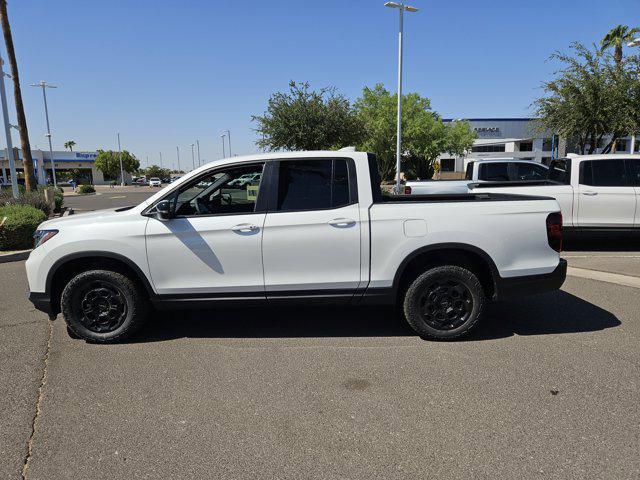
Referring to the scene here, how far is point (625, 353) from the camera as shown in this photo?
4.20 metres

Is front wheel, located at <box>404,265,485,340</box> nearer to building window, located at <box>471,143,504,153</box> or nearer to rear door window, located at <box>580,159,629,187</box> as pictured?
rear door window, located at <box>580,159,629,187</box>

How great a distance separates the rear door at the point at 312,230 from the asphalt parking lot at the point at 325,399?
647mm

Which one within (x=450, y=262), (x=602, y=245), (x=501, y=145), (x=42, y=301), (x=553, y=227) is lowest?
(x=602, y=245)

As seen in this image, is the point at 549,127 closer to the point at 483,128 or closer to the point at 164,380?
the point at 164,380

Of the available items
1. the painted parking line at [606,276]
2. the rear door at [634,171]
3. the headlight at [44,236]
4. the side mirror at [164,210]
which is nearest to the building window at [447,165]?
the rear door at [634,171]

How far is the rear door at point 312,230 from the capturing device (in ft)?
14.1

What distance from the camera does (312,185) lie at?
446cm

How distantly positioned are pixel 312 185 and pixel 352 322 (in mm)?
1643

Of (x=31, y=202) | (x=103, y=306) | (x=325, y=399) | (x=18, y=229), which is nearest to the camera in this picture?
(x=325, y=399)

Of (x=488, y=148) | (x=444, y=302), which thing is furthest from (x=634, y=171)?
(x=488, y=148)

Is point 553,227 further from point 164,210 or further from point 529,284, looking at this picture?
point 164,210

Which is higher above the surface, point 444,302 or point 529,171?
point 529,171

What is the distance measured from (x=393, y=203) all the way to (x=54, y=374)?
10.8 ft

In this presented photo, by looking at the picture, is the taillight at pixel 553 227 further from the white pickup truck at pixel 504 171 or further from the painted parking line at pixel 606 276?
the white pickup truck at pixel 504 171
